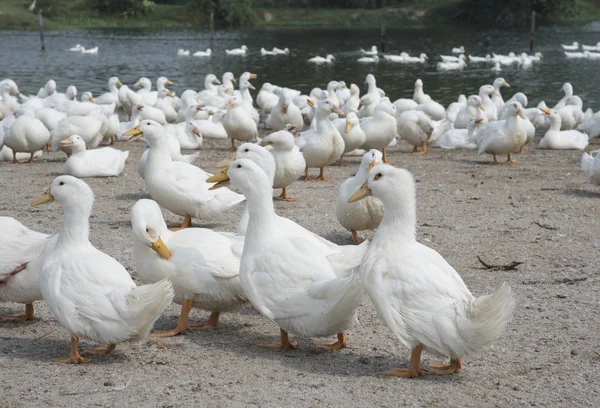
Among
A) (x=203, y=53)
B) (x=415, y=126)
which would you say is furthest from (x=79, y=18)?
(x=415, y=126)

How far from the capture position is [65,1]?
61188 mm

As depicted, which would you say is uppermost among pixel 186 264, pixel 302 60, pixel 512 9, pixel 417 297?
pixel 512 9

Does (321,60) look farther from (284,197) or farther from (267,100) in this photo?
(284,197)

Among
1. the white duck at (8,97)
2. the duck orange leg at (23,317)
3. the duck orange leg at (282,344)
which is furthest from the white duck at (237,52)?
the duck orange leg at (282,344)

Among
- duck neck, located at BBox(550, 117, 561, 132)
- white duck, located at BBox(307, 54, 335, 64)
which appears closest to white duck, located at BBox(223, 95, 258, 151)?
duck neck, located at BBox(550, 117, 561, 132)

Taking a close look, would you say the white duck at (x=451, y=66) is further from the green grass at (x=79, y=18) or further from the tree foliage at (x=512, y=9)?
the green grass at (x=79, y=18)

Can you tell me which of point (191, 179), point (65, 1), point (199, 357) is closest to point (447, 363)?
point (199, 357)

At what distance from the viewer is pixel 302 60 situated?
38.6 meters

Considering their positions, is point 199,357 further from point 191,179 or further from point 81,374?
point 191,179

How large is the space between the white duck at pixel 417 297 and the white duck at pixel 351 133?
25.1 feet

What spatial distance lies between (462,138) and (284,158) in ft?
21.1

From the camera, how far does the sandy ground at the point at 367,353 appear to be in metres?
4.64

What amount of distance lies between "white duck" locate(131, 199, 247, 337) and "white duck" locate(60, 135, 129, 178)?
19.5 ft

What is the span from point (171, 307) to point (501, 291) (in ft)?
9.45
